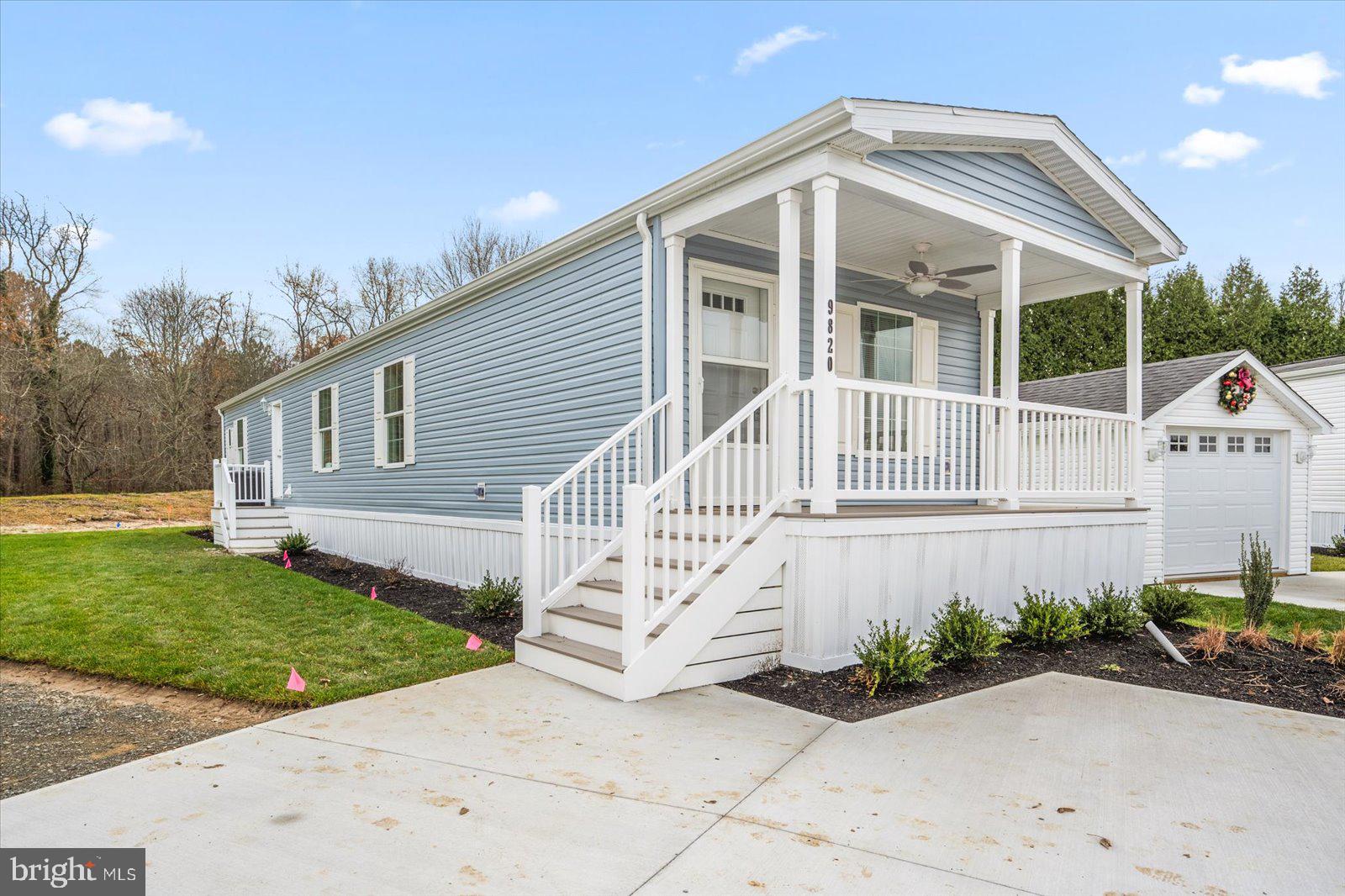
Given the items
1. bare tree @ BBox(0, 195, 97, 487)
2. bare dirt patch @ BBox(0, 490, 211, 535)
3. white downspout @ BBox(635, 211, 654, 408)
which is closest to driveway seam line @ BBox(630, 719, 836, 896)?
white downspout @ BBox(635, 211, 654, 408)

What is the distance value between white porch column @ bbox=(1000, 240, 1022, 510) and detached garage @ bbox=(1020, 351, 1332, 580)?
4.83m

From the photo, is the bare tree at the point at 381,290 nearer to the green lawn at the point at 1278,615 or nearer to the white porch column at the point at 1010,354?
the white porch column at the point at 1010,354

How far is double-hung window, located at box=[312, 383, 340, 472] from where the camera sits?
11672mm

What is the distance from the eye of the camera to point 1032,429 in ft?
22.4

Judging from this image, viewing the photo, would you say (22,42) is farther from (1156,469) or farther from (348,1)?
(1156,469)

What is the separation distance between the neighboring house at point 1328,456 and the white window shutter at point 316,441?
17.5 m

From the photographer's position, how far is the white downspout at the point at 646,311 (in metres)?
5.95

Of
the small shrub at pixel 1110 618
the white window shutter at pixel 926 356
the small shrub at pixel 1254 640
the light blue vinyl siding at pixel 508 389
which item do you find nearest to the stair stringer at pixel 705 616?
the light blue vinyl siding at pixel 508 389

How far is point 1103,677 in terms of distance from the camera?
4.80m

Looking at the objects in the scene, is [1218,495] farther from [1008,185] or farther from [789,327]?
[789,327]

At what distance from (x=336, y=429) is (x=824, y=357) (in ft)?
30.2

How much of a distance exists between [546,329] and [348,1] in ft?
27.3

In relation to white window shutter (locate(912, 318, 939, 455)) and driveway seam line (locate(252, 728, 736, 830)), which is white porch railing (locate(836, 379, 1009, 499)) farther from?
driveway seam line (locate(252, 728, 736, 830))

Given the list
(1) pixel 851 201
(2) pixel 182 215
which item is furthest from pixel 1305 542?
(2) pixel 182 215
